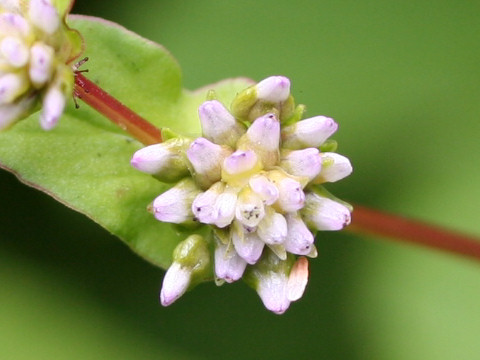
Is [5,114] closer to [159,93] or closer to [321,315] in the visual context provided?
[159,93]

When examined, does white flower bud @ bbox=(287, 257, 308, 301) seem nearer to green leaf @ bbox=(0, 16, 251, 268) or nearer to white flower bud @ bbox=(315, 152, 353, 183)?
white flower bud @ bbox=(315, 152, 353, 183)

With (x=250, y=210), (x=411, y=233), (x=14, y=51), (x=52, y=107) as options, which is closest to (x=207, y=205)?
(x=250, y=210)

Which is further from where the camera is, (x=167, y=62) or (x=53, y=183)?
(x=167, y=62)

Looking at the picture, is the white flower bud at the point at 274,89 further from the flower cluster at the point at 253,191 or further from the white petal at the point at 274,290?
the white petal at the point at 274,290

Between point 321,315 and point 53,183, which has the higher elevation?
point 53,183

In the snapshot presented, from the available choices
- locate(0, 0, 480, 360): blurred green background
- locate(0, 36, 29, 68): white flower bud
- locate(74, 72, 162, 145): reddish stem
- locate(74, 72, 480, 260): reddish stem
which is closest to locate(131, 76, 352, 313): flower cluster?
locate(74, 72, 162, 145): reddish stem

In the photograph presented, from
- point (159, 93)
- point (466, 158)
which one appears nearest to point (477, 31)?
point (466, 158)

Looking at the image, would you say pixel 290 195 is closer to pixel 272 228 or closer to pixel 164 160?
pixel 272 228

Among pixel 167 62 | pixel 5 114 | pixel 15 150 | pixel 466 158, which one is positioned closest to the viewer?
pixel 5 114
